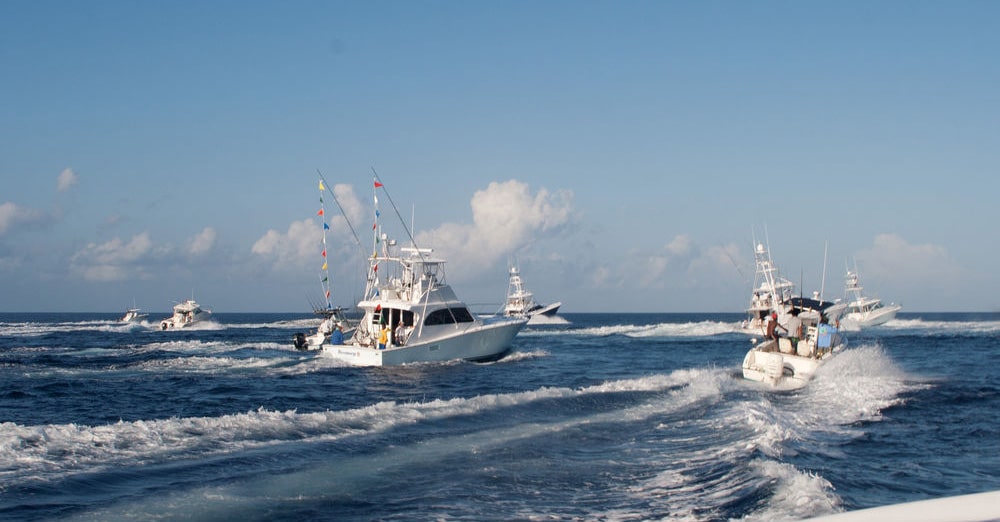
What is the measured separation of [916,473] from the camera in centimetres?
1026

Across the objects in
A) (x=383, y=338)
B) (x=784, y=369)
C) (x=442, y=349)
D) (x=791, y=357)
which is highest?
(x=383, y=338)

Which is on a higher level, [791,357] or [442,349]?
[791,357]

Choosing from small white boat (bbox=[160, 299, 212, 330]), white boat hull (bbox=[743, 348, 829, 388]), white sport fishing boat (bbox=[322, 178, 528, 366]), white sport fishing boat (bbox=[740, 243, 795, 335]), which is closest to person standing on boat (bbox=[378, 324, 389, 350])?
white sport fishing boat (bbox=[322, 178, 528, 366])

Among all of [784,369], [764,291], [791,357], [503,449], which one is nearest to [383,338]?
[784,369]

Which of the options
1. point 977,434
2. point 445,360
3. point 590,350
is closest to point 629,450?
point 977,434

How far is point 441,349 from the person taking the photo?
29.1 meters

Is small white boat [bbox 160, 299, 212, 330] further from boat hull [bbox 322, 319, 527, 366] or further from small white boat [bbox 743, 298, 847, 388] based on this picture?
small white boat [bbox 743, 298, 847, 388]

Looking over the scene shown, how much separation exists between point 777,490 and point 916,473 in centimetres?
293

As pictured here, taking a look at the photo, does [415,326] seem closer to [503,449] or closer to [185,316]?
[503,449]

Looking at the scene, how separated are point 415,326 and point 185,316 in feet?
208

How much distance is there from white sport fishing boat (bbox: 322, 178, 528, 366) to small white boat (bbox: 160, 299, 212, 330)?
188 feet

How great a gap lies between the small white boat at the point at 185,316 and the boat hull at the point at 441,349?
58249 mm

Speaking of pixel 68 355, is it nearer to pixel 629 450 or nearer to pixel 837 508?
pixel 629 450

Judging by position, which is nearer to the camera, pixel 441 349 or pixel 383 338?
pixel 383 338
